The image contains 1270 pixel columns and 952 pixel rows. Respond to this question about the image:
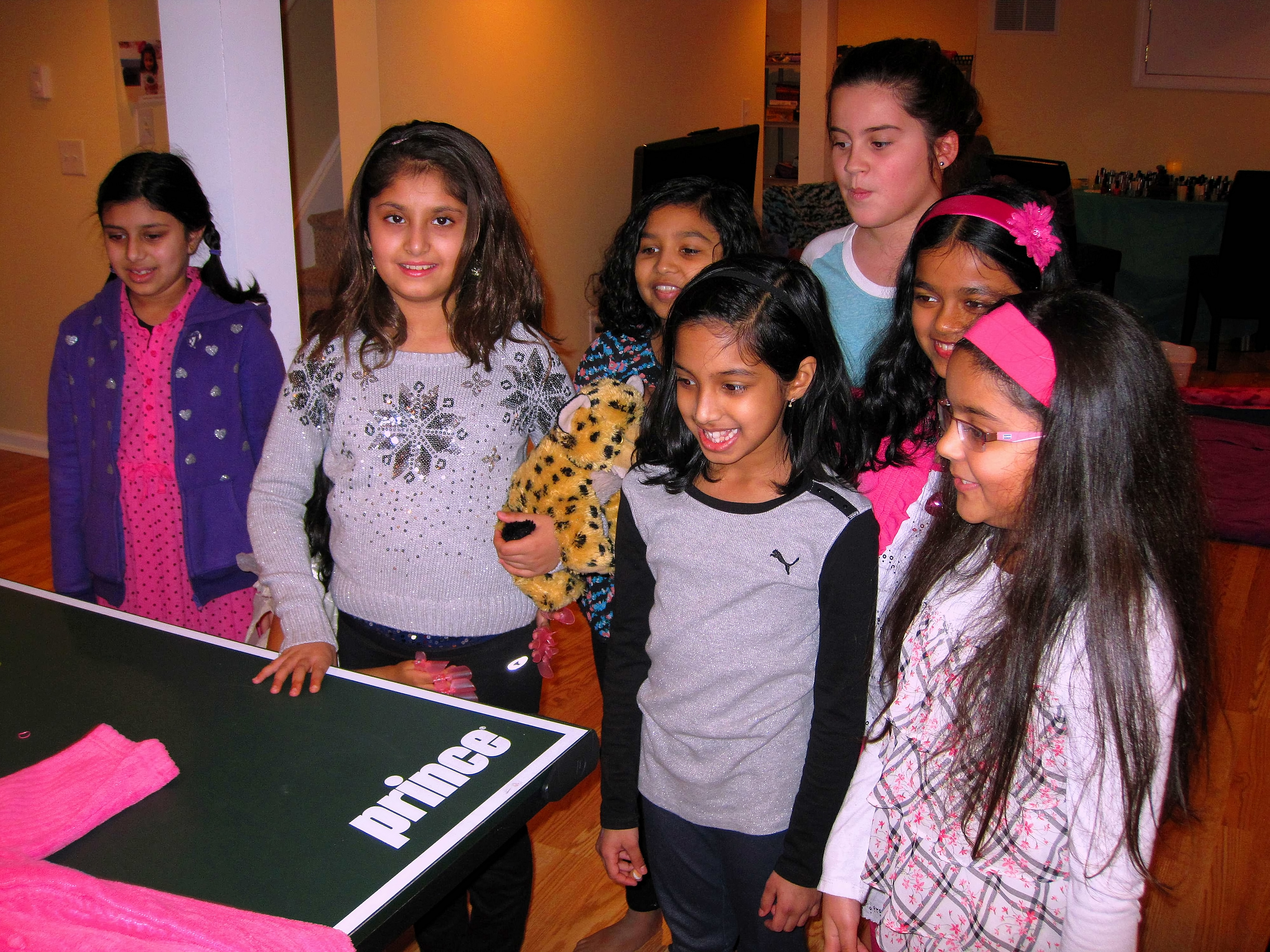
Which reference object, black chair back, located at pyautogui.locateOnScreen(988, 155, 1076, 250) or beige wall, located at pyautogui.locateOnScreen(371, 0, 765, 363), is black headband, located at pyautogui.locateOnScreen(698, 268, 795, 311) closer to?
beige wall, located at pyautogui.locateOnScreen(371, 0, 765, 363)

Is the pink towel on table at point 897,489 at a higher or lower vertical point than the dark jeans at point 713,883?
higher

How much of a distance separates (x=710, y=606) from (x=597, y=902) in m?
0.94

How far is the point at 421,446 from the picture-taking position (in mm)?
1336

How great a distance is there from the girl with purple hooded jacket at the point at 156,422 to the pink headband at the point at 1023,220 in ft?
3.91

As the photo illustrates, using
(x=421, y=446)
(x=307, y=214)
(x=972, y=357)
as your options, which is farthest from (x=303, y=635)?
(x=307, y=214)

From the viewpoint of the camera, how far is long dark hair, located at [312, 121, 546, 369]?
1.37 m

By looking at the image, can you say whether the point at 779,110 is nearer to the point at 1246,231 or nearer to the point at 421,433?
the point at 1246,231

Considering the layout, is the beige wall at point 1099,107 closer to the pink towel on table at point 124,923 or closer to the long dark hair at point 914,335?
the long dark hair at point 914,335

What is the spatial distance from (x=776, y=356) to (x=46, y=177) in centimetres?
413

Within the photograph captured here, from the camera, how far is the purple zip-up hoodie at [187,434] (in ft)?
5.58

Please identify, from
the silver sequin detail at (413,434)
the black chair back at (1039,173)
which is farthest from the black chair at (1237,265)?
the silver sequin detail at (413,434)

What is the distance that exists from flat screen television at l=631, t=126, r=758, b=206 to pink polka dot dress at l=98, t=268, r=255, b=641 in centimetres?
218

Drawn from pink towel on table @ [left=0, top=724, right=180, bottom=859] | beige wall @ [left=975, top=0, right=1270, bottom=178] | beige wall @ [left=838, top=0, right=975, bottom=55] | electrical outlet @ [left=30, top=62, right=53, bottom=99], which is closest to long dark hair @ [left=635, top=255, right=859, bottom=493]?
pink towel on table @ [left=0, top=724, right=180, bottom=859]

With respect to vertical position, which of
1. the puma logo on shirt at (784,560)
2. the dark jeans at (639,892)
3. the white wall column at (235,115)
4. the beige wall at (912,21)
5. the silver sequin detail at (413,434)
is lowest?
the dark jeans at (639,892)
